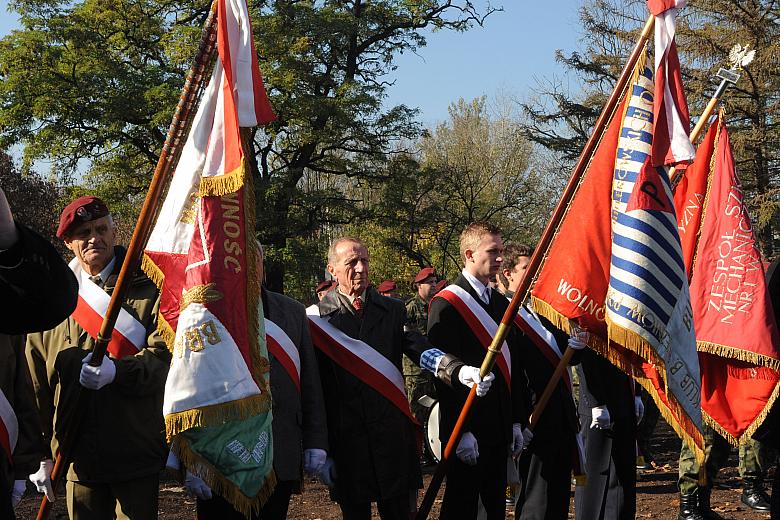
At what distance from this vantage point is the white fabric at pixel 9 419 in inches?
141

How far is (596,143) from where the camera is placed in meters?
5.21

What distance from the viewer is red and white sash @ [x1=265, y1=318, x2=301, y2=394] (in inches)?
180

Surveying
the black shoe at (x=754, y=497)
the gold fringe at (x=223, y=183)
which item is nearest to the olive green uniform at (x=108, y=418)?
the gold fringe at (x=223, y=183)

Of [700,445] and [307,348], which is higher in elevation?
[307,348]

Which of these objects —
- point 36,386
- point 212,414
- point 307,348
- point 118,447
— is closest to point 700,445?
point 307,348

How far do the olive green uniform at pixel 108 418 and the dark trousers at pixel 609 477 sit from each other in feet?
10.6

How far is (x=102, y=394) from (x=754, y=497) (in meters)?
5.92

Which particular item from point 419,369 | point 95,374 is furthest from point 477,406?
point 419,369

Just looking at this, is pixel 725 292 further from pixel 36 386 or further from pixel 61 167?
pixel 61 167

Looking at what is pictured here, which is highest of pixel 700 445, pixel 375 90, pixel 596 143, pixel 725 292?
pixel 375 90

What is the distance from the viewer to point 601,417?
6.25m

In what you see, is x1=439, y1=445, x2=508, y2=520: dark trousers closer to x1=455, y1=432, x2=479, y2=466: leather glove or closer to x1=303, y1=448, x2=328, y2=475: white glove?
x1=455, y1=432, x2=479, y2=466: leather glove

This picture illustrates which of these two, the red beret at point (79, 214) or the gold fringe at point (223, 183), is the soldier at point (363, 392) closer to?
the gold fringe at point (223, 183)

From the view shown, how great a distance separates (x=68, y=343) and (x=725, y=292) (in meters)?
4.40
